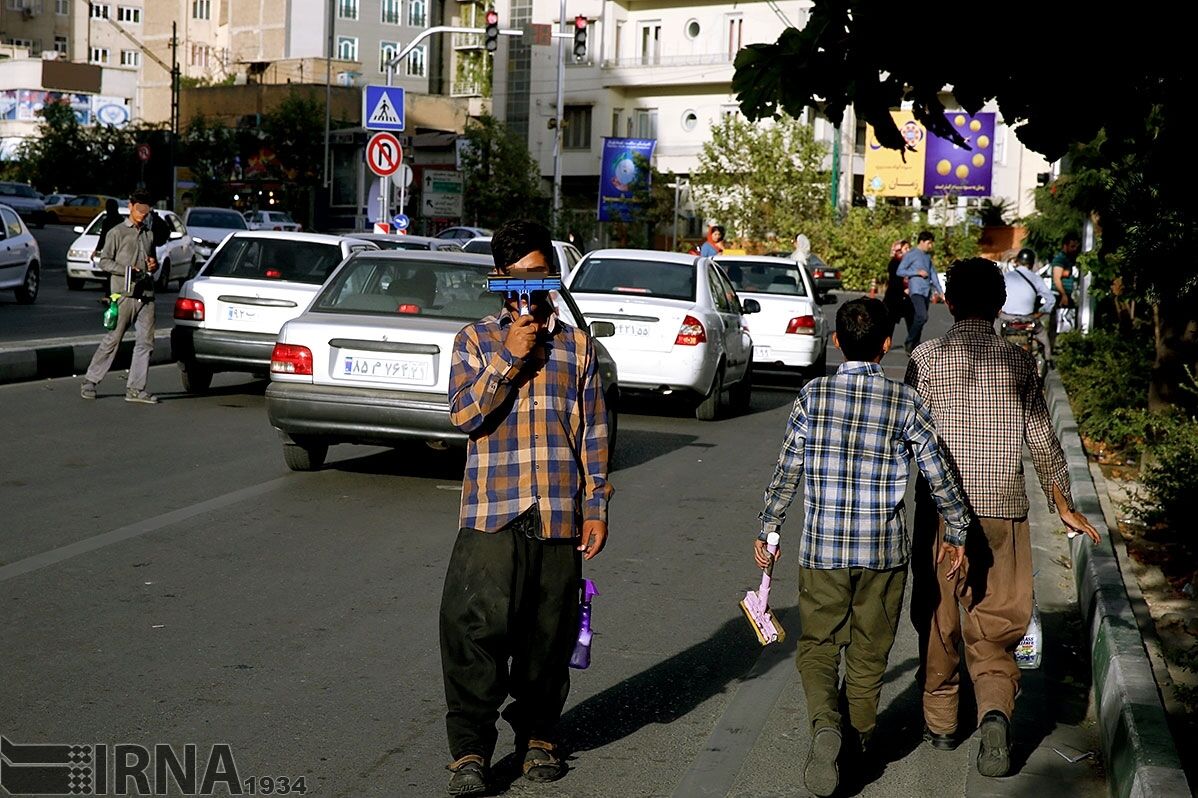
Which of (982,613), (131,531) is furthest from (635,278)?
(982,613)

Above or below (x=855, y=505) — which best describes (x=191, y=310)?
above

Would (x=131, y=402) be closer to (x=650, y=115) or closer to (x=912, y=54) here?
(x=912, y=54)

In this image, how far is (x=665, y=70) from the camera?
2768 inches

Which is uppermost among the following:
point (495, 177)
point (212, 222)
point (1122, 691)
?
point (495, 177)

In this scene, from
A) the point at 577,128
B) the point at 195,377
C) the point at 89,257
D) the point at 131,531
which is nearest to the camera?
the point at 131,531

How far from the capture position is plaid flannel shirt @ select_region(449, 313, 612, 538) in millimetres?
4887

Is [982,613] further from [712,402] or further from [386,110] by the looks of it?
[386,110]

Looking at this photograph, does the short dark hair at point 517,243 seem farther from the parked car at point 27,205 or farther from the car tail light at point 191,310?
the parked car at point 27,205

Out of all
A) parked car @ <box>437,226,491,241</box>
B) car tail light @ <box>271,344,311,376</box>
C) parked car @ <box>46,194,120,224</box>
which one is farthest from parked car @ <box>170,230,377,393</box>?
parked car @ <box>46,194,120,224</box>

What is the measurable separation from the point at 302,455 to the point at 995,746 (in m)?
6.85

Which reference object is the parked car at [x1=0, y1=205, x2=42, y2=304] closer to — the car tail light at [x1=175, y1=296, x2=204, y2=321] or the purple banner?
the car tail light at [x1=175, y1=296, x2=204, y2=321]

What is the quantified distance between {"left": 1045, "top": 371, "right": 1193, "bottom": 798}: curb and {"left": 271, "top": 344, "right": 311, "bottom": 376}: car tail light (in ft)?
16.9

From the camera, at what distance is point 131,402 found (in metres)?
14.9

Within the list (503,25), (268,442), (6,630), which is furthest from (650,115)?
(6,630)
